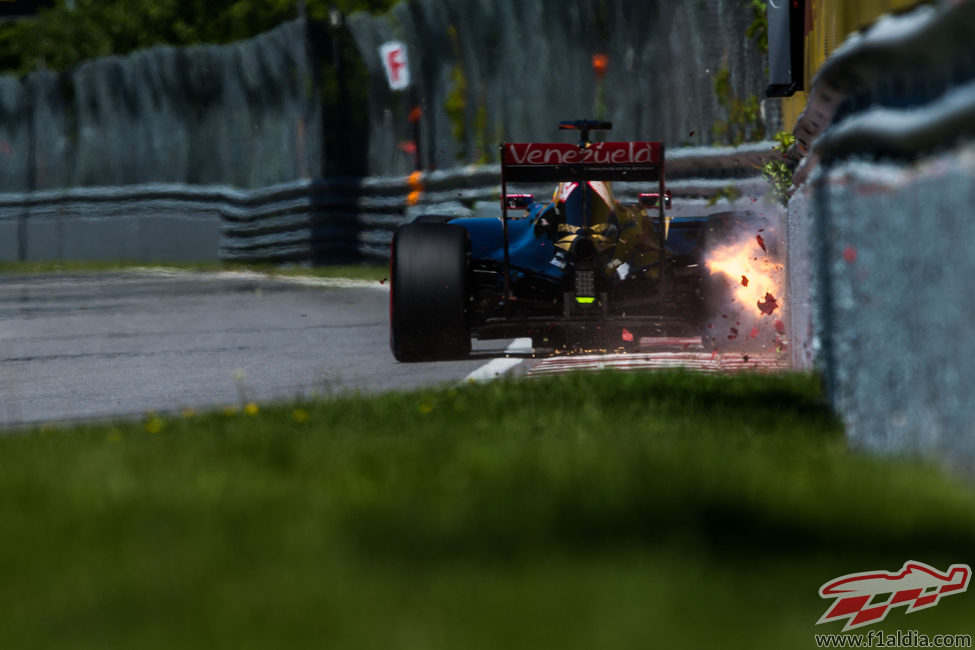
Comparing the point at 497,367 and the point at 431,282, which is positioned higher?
the point at 431,282

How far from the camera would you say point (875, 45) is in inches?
181

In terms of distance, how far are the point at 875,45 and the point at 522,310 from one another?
A: 4.74 metres

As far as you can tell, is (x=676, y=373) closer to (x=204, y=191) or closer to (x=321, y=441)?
(x=321, y=441)

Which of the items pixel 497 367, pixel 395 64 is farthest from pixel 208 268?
pixel 497 367

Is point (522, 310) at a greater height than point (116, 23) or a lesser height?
lesser

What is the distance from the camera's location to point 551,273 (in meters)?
9.12

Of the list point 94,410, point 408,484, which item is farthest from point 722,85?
point 408,484

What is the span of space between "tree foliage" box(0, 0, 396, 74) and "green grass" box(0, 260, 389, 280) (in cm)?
1012

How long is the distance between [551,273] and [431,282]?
72 cm

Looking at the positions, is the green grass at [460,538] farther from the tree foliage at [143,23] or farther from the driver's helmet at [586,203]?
the tree foliage at [143,23]

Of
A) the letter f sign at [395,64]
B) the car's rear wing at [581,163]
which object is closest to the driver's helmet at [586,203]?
the car's rear wing at [581,163]

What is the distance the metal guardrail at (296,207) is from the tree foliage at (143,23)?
847cm

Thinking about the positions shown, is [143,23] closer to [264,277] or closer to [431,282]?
[264,277]

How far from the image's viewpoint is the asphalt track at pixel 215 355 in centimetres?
833
